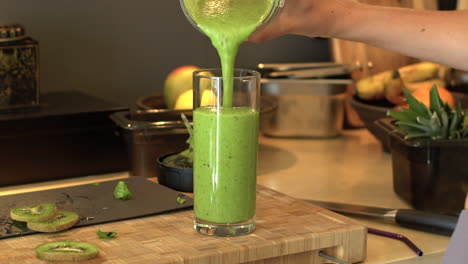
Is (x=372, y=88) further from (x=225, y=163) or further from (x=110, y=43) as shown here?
(x=225, y=163)

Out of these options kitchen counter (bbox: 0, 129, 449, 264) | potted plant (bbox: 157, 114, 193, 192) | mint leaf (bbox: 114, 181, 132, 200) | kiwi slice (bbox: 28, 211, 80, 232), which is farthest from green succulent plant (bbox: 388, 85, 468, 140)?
kiwi slice (bbox: 28, 211, 80, 232)

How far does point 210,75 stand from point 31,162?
1.90ft

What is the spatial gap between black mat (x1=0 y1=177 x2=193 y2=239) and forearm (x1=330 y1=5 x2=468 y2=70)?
391 mm

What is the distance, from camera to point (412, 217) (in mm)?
1347

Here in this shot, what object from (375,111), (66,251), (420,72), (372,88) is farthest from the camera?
(420,72)

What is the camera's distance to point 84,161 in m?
1.64

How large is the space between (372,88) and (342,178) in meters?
0.34

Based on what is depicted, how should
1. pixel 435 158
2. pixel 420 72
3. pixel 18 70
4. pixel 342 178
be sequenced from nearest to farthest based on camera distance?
1. pixel 435 158
2. pixel 18 70
3. pixel 342 178
4. pixel 420 72

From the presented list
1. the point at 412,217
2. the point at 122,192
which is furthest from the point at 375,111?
the point at 122,192

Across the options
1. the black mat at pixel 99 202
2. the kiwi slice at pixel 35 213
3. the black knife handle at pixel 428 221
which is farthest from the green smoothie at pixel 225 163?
the black knife handle at pixel 428 221

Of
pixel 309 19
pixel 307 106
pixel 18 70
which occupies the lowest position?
pixel 307 106

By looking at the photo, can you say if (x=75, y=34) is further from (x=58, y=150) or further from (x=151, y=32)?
(x=58, y=150)

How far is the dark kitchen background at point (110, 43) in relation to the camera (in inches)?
71.1

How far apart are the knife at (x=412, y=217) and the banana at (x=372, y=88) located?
59cm
